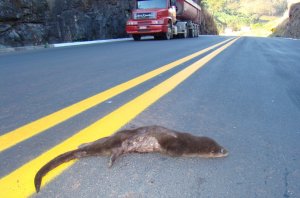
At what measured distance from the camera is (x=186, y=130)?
2531 millimetres

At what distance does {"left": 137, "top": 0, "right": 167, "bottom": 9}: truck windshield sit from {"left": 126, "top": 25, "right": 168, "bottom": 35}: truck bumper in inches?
53.6

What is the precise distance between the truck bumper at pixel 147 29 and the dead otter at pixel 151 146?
1760 cm

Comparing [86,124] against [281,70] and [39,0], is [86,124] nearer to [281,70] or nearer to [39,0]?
[281,70]

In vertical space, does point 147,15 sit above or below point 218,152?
above

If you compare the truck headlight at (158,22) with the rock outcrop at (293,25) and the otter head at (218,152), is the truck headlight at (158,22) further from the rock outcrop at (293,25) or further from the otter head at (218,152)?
the rock outcrop at (293,25)

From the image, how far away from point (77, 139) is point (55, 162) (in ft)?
1.38

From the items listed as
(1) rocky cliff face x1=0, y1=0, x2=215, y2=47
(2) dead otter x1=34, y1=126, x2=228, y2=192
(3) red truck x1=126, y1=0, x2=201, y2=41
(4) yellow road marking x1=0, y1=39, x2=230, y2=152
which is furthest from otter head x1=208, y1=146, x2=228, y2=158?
(3) red truck x1=126, y1=0, x2=201, y2=41

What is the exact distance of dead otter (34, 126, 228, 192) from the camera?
6.64ft

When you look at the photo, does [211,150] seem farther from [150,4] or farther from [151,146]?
[150,4]

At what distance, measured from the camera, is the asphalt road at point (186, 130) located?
1.72 meters

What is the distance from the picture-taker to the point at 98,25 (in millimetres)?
21672

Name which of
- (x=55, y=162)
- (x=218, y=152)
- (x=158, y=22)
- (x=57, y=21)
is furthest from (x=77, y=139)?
(x=158, y=22)

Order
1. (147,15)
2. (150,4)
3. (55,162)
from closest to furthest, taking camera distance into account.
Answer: (55,162) < (147,15) < (150,4)

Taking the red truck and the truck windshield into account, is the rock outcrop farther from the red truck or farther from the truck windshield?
the truck windshield
